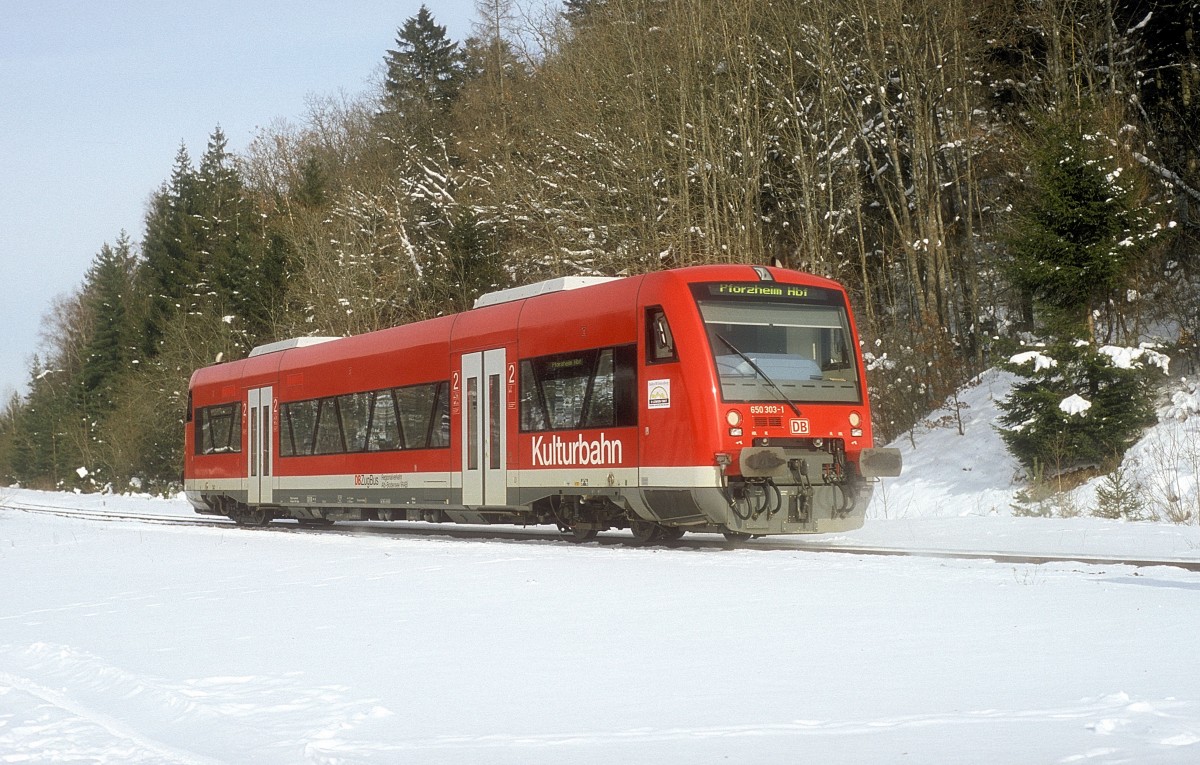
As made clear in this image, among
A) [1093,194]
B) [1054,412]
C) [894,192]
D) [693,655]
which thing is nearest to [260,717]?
[693,655]

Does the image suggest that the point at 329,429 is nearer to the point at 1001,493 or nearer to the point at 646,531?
the point at 646,531

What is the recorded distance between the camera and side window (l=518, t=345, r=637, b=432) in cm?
1552

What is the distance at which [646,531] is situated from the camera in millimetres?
16219

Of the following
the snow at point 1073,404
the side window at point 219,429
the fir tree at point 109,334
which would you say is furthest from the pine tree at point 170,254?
the snow at point 1073,404

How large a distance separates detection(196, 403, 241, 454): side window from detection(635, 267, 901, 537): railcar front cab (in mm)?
13357

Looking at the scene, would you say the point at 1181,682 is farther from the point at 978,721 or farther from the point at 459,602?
the point at 459,602

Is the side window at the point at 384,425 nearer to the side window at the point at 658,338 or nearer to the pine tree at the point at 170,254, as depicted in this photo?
the side window at the point at 658,338

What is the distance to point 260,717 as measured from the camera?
6.59 metres

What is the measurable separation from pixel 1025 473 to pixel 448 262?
65.0 ft

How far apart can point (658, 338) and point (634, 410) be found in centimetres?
92

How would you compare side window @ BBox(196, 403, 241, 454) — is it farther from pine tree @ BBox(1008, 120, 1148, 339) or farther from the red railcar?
pine tree @ BBox(1008, 120, 1148, 339)

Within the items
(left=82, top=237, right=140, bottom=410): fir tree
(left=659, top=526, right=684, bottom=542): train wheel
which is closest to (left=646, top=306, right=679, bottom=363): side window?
(left=659, top=526, right=684, bottom=542): train wheel

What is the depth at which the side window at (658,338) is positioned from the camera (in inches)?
584

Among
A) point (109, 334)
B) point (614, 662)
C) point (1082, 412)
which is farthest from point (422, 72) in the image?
point (614, 662)
